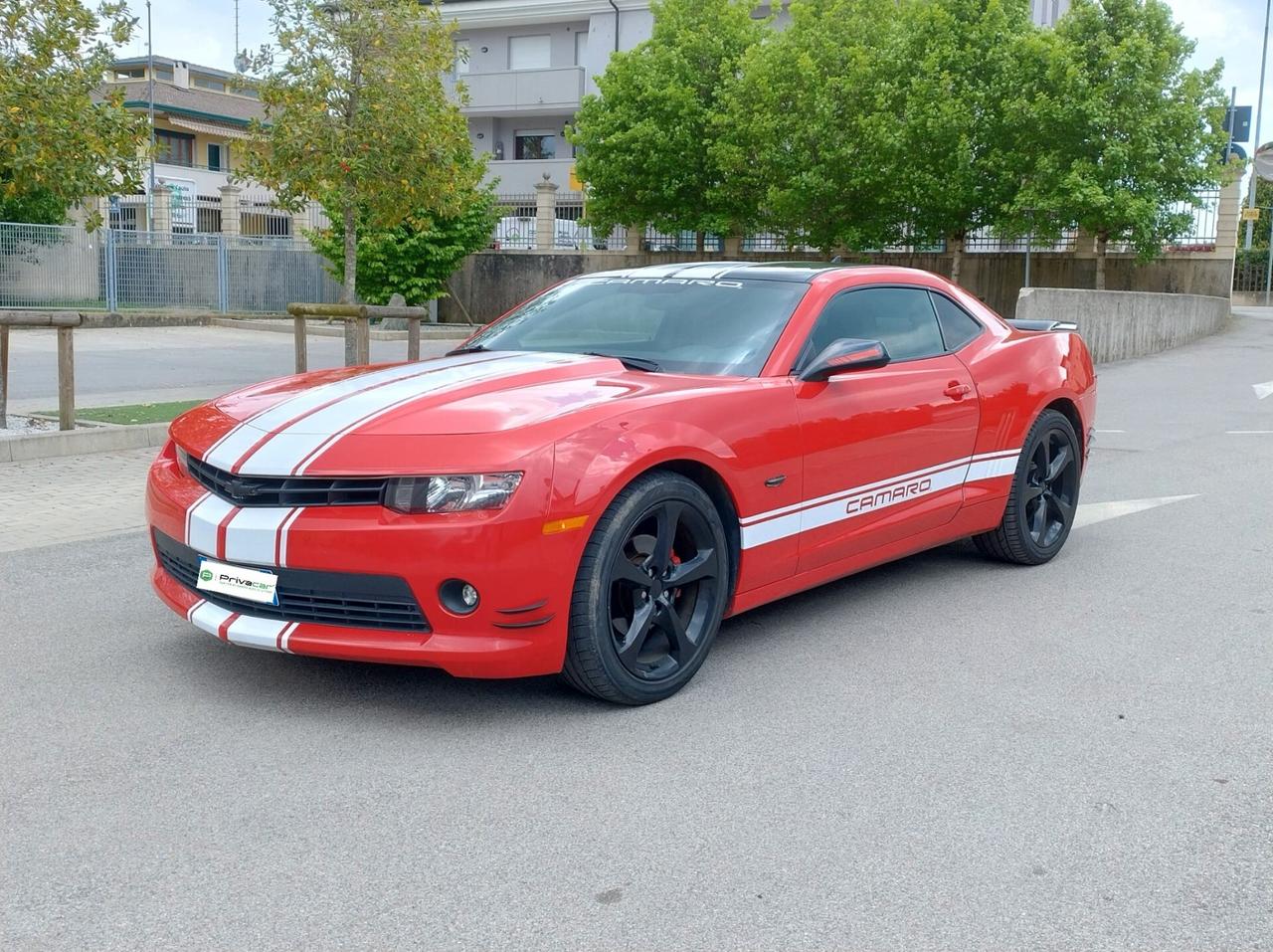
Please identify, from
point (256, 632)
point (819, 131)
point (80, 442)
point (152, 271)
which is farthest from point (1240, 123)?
point (256, 632)

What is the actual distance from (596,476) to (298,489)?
89 cm

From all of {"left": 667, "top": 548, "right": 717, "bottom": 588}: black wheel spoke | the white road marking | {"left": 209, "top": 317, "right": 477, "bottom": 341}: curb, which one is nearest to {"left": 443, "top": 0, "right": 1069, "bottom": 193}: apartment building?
{"left": 209, "top": 317, "right": 477, "bottom": 341}: curb

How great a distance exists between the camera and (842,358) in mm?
4984

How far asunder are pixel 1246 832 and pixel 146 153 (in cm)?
1169

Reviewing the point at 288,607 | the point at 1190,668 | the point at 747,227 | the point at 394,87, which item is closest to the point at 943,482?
the point at 1190,668

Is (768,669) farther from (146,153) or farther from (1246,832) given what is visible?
(146,153)

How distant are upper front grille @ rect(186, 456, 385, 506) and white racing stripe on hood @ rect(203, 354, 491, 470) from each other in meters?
0.08

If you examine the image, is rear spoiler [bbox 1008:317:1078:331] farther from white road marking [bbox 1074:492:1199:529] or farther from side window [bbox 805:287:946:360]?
white road marking [bbox 1074:492:1199:529]

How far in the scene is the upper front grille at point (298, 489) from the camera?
403cm

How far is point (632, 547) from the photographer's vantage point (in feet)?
14.3

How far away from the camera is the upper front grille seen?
403 cm

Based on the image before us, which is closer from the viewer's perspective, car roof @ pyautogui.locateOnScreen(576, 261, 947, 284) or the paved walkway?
car roof @ pyautogui.locateOnScreen(576, 261, 947, 284)

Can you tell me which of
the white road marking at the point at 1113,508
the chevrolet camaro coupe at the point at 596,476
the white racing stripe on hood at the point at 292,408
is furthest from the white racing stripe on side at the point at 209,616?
the white road marking at the point at 1113,508

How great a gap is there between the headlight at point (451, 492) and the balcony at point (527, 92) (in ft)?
151
